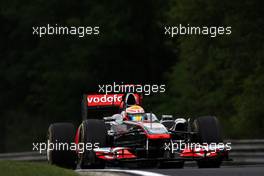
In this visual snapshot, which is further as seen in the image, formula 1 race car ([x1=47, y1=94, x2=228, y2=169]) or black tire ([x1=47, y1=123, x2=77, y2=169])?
black tire ([x1=47, y1=123, x2=77, y2=169])

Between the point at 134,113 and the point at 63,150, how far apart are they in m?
1.76

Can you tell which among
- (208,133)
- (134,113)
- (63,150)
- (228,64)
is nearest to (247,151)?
(208,133)

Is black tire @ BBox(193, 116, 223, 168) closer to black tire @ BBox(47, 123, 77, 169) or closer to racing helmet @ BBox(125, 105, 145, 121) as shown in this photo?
racing helmet @ BBox(125, 105, 145, 121)

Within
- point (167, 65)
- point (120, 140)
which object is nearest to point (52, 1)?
point (167, 65)

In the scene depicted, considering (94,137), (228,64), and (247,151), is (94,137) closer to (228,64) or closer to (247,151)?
(247,151)

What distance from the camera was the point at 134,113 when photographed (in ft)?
62.0

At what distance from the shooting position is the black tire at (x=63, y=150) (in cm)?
1767

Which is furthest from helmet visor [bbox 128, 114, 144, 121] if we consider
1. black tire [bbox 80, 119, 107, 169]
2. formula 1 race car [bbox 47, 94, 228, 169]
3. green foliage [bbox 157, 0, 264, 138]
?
green foliage [bbox 157, 0, 264, 138]

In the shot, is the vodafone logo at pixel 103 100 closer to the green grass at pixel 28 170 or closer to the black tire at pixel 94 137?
the black tire at pixel 94 137

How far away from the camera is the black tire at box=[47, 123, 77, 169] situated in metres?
17.7

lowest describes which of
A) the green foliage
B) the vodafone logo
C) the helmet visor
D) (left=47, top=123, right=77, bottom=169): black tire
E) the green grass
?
the green grass

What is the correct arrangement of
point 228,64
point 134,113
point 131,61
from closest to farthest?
point 134,113
point 228,64
point 131,61

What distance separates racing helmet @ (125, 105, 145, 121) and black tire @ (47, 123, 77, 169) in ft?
4.32

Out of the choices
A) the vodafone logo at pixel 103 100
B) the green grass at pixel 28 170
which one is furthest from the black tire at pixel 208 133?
the green grass at pixel 28 170
